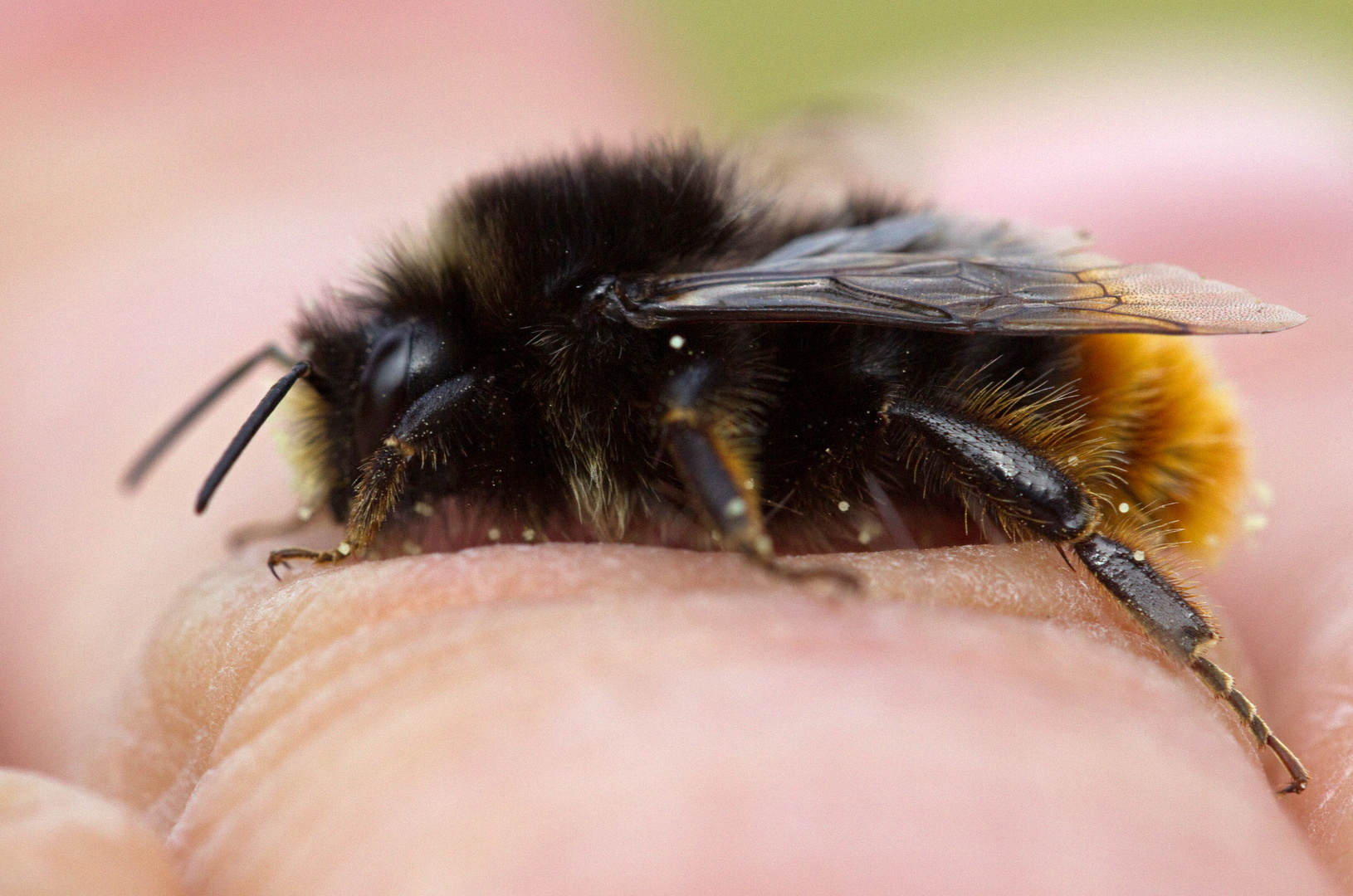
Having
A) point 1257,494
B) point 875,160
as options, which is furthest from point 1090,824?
point 875,160

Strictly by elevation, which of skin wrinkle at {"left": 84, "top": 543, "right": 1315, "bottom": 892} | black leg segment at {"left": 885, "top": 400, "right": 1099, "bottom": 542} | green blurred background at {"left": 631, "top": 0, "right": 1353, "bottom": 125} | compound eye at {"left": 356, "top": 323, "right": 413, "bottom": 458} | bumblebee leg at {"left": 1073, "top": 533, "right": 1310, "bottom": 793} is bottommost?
green blurred background at {"left": 631, "top": 0, "right": 1353, "bottom": 125}

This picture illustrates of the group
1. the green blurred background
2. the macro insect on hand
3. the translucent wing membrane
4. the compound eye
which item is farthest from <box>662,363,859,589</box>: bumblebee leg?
the green blurred background

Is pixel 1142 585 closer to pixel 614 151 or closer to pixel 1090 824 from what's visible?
pixel 1090 824

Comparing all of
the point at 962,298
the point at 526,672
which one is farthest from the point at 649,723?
the point at 962,298

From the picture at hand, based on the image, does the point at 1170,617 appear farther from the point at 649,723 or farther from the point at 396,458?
the point at 396,458

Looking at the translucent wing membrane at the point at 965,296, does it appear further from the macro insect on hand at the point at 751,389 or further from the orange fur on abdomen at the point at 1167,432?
the orange fur on abdomen at the point at 1167,432

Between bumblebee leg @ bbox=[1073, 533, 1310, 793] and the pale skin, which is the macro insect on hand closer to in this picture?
bumblebee leg @ bbox=[1073, 533, 1310, 793]
